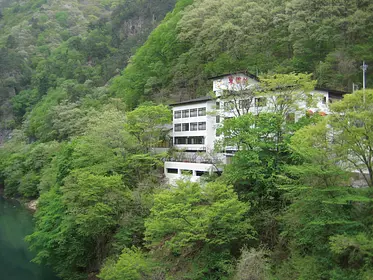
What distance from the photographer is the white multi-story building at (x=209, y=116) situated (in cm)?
2912

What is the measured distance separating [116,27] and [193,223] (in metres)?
89.6

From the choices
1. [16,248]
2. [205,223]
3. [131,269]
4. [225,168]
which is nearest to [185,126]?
[225,168]

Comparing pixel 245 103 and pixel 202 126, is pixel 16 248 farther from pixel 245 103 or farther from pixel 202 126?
pixel 245 103

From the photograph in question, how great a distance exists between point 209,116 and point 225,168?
1085cm

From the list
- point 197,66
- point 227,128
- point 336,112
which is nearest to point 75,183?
point 227,128

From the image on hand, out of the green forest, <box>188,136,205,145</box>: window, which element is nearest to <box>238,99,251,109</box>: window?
the green forest

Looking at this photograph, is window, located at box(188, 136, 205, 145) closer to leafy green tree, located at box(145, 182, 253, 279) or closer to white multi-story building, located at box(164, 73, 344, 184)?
white multi-story building, located at box(164, 73, 344, 184)

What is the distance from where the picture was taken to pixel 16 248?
38219 millimetres

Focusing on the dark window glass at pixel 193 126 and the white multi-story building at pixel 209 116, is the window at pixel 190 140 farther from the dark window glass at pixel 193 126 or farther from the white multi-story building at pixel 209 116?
the dark window glass at pixel 193 126

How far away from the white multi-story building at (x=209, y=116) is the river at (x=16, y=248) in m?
13.8

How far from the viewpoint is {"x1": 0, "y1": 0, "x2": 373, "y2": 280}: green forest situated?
59.2 feet

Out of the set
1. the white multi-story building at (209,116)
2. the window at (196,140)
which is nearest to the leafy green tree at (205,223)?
the white multi-story building at (209,116)

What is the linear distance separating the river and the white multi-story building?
13.8 meters

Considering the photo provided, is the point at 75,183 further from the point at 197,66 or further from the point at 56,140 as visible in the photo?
the point at 56,140
